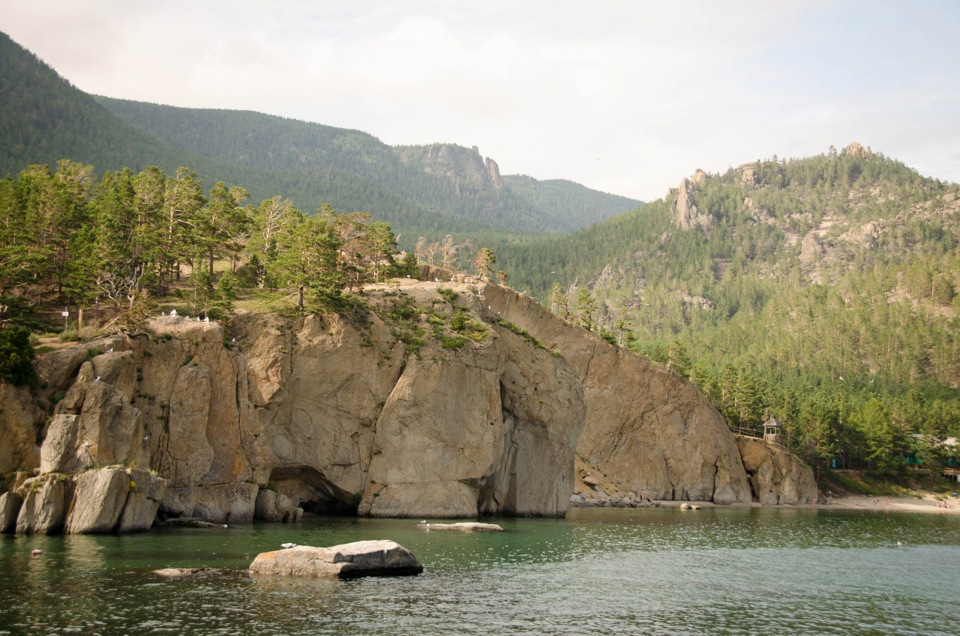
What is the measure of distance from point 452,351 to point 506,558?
32077 mm

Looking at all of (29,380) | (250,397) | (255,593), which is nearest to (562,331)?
(250,397)

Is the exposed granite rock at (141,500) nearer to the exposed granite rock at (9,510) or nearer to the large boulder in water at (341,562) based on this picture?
the exposed granite rock at (9,510)

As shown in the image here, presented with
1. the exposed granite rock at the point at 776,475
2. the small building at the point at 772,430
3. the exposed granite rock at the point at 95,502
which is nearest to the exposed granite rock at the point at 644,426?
the exposed granite rock at the point at 776,475

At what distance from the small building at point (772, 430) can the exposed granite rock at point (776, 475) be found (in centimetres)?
213

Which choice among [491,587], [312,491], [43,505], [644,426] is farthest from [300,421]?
[644,426]

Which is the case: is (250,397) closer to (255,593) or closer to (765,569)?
(255,593)

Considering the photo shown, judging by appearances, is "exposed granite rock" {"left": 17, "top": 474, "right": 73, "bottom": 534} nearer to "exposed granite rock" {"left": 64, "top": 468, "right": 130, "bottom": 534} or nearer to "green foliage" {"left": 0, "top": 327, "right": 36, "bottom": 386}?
"exposed granite rock" {"left": 64, "top": 468, "right": 130, "bottom": 534}

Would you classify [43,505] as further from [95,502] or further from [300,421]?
[300,421]

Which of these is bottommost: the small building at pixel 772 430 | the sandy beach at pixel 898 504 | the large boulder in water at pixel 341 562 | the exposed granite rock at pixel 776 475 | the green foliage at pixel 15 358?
the sandy beach at pixel 898 504

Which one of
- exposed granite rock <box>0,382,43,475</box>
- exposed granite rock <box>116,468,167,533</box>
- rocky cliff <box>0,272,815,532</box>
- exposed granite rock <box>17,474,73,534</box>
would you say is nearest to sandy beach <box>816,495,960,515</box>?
rocky cliff <box>0,272,815,532</box>

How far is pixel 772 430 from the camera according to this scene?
14600cm

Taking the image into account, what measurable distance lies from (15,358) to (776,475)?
381ft

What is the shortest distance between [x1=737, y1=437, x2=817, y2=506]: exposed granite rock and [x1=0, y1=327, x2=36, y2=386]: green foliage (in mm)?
111530

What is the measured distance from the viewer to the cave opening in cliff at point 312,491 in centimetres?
7650
